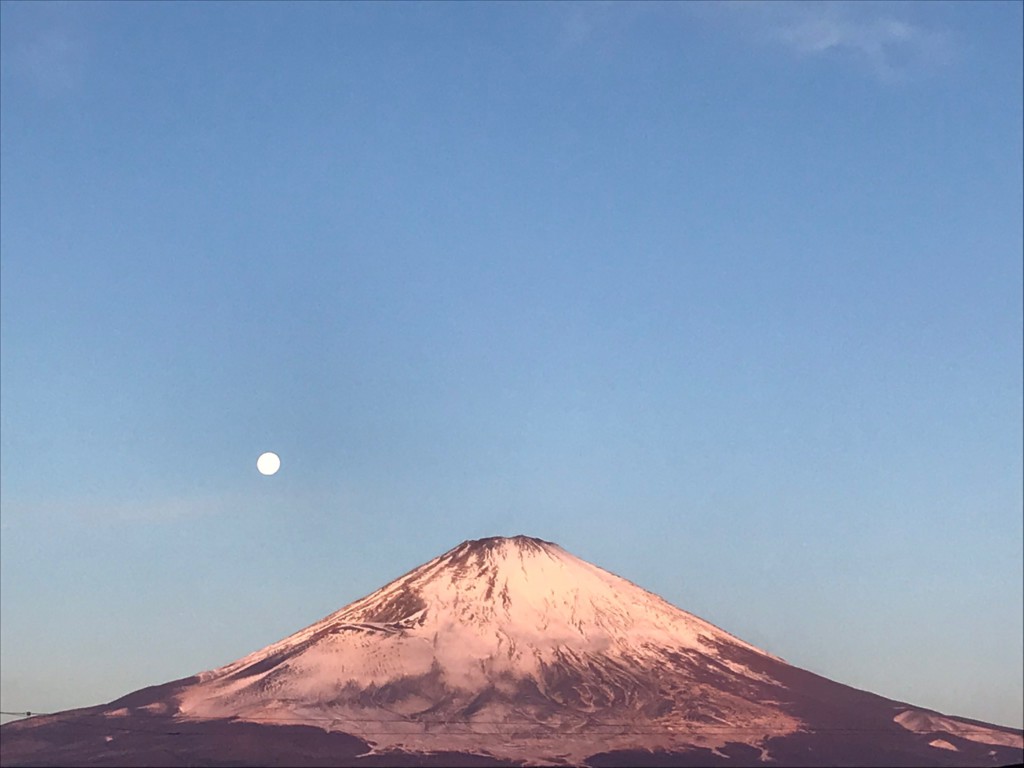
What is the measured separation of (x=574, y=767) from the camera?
655 ft

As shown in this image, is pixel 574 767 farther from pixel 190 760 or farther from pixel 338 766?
pixel 190 760

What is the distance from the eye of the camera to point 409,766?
655 ft

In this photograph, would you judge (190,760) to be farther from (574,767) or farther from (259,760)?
(574,767)

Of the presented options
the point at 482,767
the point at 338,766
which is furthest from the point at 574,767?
the point at 338,766

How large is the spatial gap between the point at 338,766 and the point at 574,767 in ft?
118

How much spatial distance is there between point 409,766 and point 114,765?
149 feet

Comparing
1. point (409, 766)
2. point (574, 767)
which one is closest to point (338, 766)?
point (409, 766)

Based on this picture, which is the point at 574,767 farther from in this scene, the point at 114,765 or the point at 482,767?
the point at 114,765

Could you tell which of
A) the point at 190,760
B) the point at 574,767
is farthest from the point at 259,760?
the point at 574,767

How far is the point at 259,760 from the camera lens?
197500 mm

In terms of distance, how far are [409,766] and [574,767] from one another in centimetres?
2535

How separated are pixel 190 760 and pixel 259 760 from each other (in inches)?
440

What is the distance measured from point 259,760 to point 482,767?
111 ft

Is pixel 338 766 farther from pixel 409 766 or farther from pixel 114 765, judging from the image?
pixel 114 765
